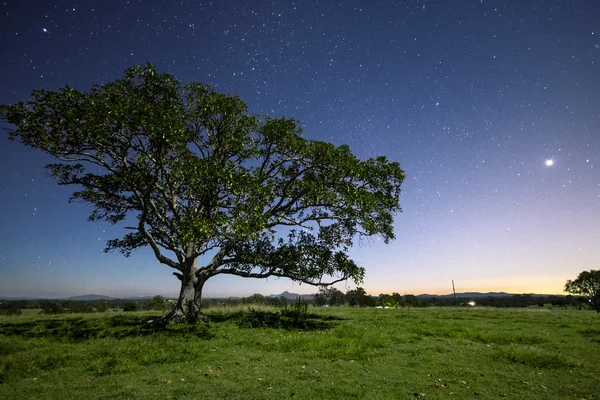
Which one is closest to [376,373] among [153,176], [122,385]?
[122,385]

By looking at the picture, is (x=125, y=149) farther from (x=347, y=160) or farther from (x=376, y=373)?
(x=376, y=373)

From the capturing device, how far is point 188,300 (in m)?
20.0

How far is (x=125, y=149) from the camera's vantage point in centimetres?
1599

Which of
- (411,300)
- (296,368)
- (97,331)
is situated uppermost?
(296,368)

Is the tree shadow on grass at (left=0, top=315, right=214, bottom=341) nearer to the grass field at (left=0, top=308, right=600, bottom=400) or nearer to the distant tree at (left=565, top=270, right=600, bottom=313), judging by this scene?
the grass field at (left=0, top=308, right=600, bottom=400)

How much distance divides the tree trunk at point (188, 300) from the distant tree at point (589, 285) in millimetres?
101178

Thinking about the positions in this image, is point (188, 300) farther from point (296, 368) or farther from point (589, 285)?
point (589, 285)

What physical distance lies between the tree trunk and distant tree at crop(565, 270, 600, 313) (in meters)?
101

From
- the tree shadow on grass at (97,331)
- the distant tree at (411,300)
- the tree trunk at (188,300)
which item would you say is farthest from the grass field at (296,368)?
the distant tree at (411,300)

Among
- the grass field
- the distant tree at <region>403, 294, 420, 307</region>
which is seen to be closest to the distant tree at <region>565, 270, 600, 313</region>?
the distant tree at <region>403, 294, 420, 307</region>

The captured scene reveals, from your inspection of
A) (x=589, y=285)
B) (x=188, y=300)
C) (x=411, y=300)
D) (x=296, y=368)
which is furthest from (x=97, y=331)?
(x=589, y=285)

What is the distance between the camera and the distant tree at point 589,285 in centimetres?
8031

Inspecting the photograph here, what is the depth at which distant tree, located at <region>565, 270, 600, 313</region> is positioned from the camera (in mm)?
80312

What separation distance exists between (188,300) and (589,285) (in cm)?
10894
